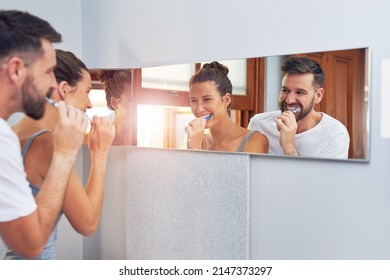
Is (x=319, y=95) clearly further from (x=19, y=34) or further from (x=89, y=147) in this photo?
(x=19, y=34)

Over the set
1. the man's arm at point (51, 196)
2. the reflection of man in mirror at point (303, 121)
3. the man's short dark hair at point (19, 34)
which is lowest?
the man's arm at point (51, 196)

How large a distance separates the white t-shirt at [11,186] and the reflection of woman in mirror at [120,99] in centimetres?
56

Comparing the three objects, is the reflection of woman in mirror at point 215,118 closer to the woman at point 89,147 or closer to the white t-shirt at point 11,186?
the woman at point 89,147

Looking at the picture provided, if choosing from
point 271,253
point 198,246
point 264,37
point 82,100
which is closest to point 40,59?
point 82,100

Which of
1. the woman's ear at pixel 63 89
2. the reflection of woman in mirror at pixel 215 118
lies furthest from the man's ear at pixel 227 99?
the woman's ear at pixel 63 89

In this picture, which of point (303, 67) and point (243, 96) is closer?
point (303, 67)

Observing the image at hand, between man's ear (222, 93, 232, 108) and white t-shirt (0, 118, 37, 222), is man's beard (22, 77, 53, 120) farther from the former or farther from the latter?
man's ear (222, 93, 232, 108)

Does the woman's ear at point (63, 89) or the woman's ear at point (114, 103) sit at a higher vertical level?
the woman's ear at point (63, 89)

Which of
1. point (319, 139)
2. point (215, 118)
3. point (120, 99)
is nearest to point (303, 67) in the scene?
point (319, 139)

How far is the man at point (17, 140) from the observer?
6.00ft

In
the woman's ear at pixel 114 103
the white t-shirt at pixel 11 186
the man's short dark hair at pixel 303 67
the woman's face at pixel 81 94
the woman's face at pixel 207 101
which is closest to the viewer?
the white t-shirt at pixel 11 186

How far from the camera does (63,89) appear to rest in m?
→ 2.04

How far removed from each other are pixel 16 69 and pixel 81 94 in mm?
364

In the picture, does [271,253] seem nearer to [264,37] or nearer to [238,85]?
[238,85]
